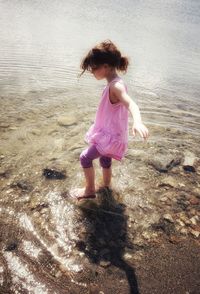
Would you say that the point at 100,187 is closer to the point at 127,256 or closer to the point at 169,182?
the point at 169,182

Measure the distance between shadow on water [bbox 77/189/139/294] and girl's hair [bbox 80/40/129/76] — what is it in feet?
5.98

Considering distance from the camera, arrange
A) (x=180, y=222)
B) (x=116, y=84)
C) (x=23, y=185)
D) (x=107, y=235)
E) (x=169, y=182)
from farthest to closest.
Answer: (x=169, y=182) → (x=23, y=185) → (x=180, y=222) → (x=107, y=235) → (x=116, y=84)

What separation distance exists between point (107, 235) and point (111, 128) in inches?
50.6

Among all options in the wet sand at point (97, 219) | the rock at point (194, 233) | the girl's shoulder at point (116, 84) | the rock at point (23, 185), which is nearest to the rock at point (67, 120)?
the wet sand at point (97, 219)

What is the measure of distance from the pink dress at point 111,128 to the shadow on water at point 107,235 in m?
0.80

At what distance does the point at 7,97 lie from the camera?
23.9 ft

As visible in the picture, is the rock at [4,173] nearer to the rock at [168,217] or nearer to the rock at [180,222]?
the rock at [168,217]

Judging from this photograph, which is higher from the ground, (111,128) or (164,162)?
(111,128)

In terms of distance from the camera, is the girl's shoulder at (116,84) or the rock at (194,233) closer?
the girl's shoulder at (116,84)

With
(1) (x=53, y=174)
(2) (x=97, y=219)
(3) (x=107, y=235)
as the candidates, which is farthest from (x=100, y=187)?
(3) (x=107, y=235)

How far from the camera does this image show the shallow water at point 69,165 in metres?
3.17

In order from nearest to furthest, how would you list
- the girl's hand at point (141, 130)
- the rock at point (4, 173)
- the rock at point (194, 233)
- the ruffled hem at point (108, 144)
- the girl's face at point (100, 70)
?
the girl's hand at point (141, 130), the girl's face at point (100, 70), the ruffled hem at point (108, 144), the rock at point (194, 233), the rock at point (4, 173)

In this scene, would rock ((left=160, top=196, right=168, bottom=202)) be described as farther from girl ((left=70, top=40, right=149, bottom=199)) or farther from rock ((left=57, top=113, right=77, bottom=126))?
rock ((left=57, top=113, right=77, bottom=126))

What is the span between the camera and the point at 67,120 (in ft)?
21.1
